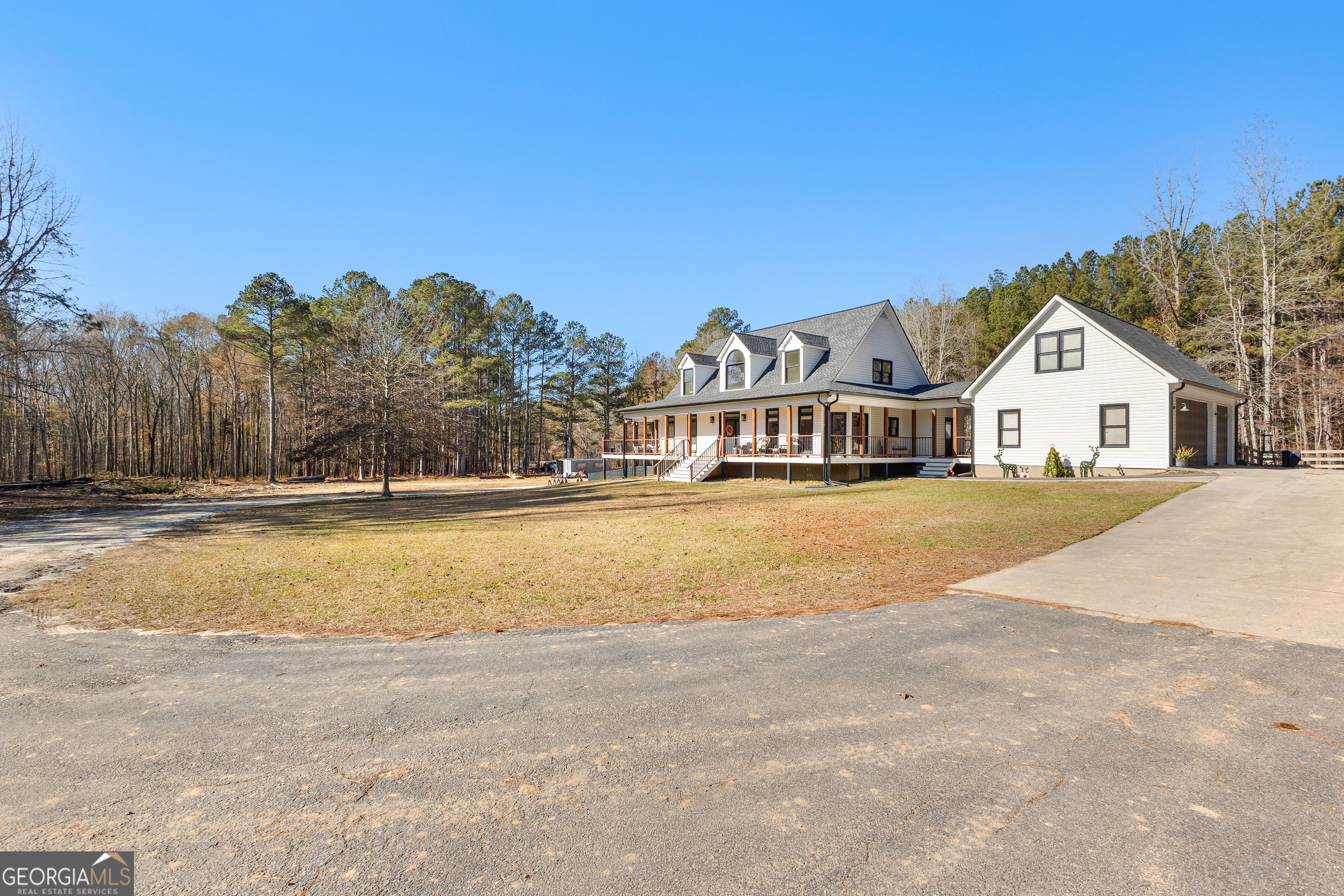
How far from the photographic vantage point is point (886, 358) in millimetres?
28719

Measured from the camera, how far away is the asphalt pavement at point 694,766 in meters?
2.28

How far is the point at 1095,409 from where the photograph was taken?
21484 mm

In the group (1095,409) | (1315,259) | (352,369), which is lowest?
(1095,409)

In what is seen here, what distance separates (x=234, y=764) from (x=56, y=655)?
3270 mm

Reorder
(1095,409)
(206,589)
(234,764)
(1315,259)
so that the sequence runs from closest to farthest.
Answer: (234,764) → (206,589) → (1095,409) → (1315,259)

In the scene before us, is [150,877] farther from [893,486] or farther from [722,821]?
[893,486]

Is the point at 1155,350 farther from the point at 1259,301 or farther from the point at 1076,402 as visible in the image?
the point at 1259,301

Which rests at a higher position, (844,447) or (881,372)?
(881,372)

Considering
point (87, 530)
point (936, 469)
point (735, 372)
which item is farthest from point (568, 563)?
point (735, 372)

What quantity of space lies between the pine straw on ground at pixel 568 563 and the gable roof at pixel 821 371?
10374 millimetres

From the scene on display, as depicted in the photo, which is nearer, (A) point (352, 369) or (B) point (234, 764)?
(B) point (234, 764)

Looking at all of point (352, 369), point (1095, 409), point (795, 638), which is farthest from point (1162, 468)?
point (352, 369)

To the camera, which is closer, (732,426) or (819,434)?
(819,434)

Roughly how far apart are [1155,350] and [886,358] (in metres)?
10.4
